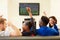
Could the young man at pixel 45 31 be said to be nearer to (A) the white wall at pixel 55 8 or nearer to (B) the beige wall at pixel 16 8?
(A) the white wall at pixel 55 8

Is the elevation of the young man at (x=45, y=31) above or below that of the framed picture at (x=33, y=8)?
Answer: below

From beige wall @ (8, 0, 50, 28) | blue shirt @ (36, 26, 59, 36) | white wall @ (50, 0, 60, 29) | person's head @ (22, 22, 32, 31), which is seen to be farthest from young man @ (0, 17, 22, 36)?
beige wall @ (8, 0, 50, 28)

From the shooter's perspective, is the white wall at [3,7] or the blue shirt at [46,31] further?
the white wall at [3,7]

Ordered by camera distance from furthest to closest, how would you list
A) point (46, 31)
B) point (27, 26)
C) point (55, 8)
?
1. point (55, 8)
2. point (27, 26)
3. point (46, 31)

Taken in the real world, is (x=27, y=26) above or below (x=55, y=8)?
below

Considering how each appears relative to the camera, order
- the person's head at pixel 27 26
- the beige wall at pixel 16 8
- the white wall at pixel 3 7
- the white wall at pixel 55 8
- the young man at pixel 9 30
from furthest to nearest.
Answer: the beige wall at pixel 16 8 → the white wall at pixel 3 7 → the white wall at pixel 55 8 → the person's head at pixel 27 26 → the young man at pixel 9 30

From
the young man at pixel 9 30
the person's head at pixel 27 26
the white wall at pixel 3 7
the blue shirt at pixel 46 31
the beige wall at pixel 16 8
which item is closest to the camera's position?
the young man at pixel 9 30

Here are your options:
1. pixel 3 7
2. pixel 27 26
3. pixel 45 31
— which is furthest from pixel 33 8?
pixel 45 31

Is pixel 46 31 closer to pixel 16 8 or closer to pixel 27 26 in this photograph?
pixel 27 26

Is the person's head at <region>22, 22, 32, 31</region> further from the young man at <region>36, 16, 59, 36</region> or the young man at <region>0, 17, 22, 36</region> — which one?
the young man at <region>0, 17, 22, 36</region>

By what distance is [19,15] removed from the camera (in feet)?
25.9

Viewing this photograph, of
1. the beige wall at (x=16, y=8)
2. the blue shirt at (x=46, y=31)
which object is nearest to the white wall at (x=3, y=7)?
the beige wall at (x=16, y=8)

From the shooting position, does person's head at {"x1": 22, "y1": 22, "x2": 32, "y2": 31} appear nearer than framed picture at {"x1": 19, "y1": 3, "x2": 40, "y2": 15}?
Yes

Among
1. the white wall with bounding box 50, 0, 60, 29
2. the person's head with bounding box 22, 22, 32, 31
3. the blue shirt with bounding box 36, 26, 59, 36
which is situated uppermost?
the white wall with bounding box 50, 0, 60, 29
